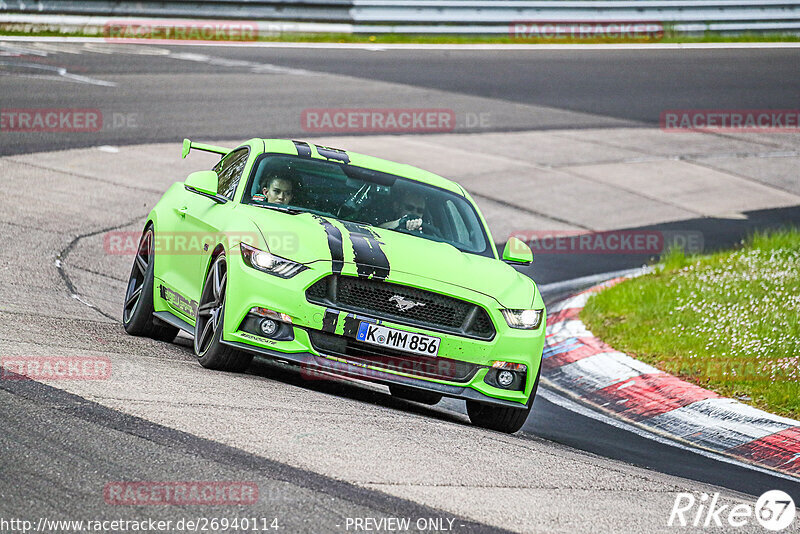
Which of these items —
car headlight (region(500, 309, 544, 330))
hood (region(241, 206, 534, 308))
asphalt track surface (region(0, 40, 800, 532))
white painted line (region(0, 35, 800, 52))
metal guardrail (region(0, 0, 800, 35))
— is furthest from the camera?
metal guardrail (region(0, 0, 800, 35))

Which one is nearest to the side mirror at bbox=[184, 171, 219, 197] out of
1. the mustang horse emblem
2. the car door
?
the car door

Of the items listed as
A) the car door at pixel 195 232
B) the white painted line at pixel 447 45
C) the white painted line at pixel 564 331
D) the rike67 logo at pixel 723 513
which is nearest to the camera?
the rike67 logo at pixel 723 513

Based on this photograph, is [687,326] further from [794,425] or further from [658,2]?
[658,2]

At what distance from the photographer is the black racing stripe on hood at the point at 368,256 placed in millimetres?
6848

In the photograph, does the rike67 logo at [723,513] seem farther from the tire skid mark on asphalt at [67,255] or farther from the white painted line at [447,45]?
the white painted line at [447,45]

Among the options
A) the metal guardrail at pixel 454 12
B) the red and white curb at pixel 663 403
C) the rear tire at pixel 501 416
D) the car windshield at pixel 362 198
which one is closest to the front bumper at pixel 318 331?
the rear tire at pixel 501 416

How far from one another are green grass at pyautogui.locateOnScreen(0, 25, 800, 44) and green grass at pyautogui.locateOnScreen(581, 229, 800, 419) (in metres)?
15.9

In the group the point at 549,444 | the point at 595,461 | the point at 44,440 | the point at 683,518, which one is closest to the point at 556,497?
the point at 683,518

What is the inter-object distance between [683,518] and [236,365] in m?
2.89

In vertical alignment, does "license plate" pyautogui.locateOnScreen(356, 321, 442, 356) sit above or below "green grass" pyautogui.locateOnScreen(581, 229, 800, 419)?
above

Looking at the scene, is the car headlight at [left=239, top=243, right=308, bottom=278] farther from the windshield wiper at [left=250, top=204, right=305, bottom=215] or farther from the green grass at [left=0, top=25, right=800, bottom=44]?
the green grass at [left=0, top=25, right=800, bottom=44]

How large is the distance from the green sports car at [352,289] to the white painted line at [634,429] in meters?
1.11

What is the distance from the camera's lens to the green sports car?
268 inches

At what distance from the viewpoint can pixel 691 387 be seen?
29.0 feet
